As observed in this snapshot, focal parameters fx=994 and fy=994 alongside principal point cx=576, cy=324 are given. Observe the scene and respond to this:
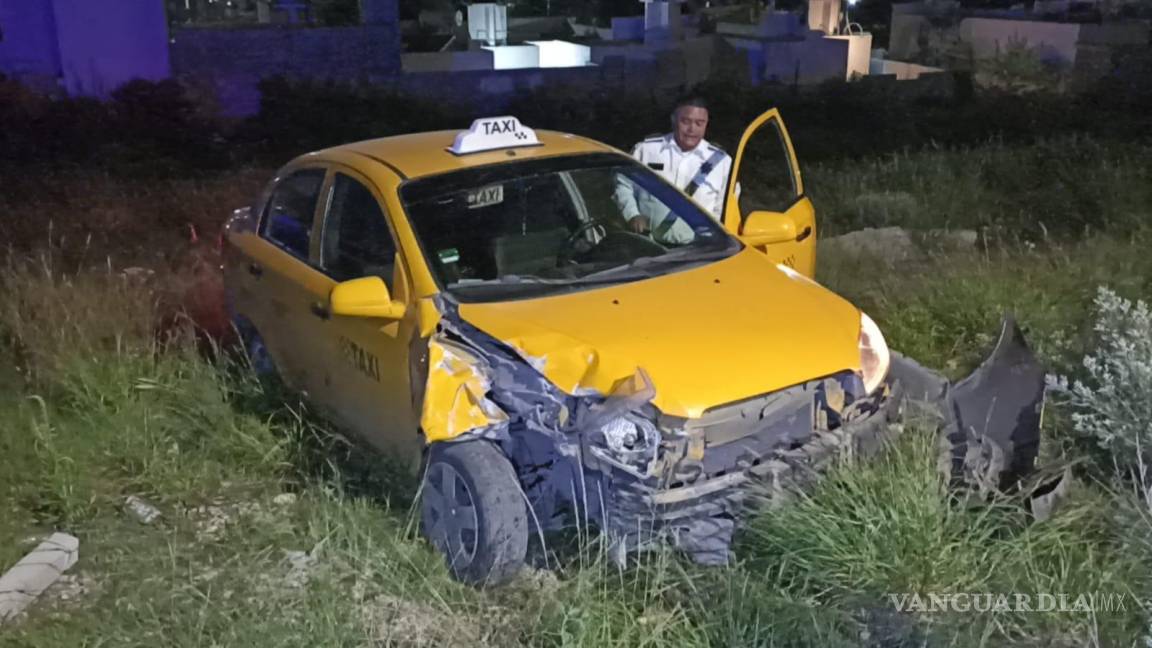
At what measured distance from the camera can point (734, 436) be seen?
3340 mm

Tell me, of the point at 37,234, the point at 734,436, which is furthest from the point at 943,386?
the point at 37,234

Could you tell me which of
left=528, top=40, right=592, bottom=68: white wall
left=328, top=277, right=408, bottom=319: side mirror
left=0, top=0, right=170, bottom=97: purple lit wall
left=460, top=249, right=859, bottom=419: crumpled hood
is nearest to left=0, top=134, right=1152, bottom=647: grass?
left=460, top=249, right=859, bottom=419: crumpled hood

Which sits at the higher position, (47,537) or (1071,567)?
(1071,567)

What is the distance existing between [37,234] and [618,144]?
1101 centimetres

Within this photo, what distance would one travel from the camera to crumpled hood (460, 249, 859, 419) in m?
3.37

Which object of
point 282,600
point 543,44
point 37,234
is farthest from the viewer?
point 543,44

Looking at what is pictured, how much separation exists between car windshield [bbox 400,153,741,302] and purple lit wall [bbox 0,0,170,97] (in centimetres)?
1661

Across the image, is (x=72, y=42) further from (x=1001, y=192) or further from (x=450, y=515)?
(x=450, y=515)

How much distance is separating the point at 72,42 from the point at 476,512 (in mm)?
17829

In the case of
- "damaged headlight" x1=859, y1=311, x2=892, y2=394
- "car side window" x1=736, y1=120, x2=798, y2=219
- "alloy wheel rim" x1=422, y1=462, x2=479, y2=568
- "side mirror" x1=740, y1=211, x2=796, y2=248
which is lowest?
"car side window" x1=736, y1=120, x2=798, y2=219

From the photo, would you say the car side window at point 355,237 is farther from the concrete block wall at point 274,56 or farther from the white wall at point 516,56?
the white wall at point 516,56

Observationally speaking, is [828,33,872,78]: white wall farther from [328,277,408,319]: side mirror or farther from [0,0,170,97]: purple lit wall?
[328,277,408,319]: side mirror

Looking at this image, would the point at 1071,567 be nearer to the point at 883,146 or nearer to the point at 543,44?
the point at 883,146

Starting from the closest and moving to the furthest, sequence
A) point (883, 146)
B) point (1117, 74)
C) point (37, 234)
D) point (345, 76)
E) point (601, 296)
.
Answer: point (601, 296) < point (37, 234) < point (883, 146) < point (345, 76) < point (1117, 74)
